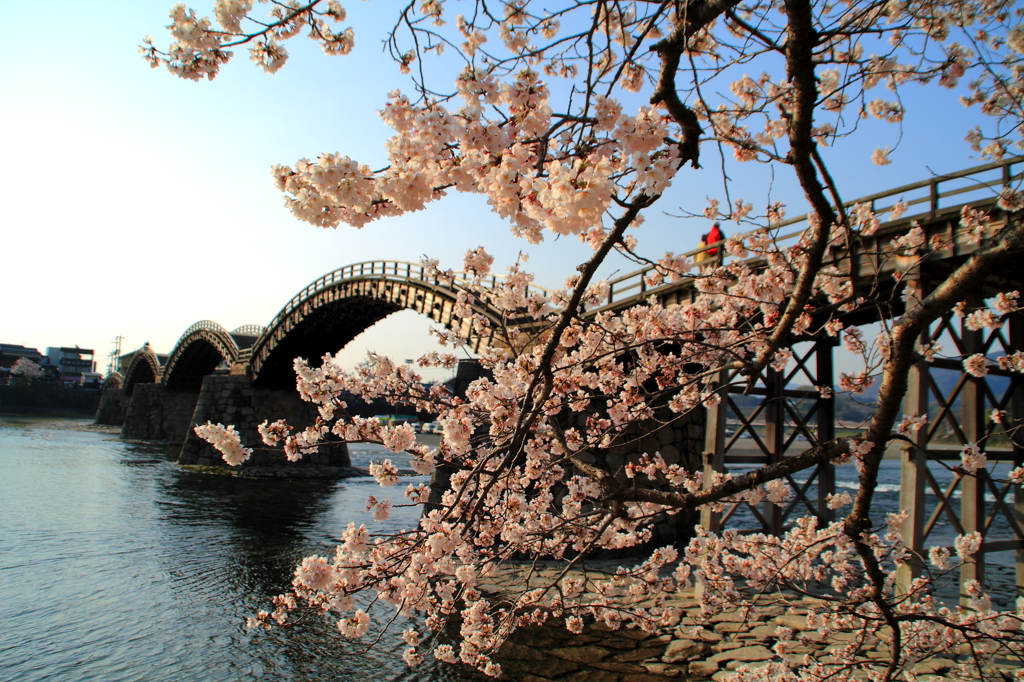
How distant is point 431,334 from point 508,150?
7.66 ft

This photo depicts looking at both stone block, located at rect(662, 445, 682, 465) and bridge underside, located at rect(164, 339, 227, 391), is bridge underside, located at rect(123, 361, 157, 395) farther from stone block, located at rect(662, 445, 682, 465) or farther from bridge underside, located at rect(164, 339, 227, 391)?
stone block, located at rect(662, 445, 682, 465)

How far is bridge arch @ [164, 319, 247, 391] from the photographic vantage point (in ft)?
111

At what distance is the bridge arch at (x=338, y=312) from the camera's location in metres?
18.9

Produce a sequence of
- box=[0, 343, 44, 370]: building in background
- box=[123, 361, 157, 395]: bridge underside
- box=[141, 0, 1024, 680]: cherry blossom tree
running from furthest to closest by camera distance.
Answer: box=[0, 343, 44, 370]: building in background
box=[123, 361, 157, 395]: bridge underside
box=[141, 0, 1024, 680]: cherry blossom tree

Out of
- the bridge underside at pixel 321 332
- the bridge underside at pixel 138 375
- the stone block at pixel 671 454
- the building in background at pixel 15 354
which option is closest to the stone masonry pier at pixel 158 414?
the bridge underside at pixel 138 375

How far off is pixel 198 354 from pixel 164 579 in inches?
1363

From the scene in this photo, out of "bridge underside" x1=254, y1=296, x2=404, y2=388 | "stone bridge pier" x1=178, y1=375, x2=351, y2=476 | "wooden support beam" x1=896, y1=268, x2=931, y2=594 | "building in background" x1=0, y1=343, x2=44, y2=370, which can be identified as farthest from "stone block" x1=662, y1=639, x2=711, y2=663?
"building in background" x1=0, y1=343, x2=44, y2=370

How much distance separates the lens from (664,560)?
584cm

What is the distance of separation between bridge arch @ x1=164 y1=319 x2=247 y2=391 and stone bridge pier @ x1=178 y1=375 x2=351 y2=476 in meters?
2.73

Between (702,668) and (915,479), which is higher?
(915,479)

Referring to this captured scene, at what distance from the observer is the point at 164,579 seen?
10.2 m

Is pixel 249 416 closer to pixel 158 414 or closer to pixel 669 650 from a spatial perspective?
pixel 158 414

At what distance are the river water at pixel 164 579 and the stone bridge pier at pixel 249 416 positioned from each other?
18.2 ft

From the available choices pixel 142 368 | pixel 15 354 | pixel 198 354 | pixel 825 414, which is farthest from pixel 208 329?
pixel 15 354
